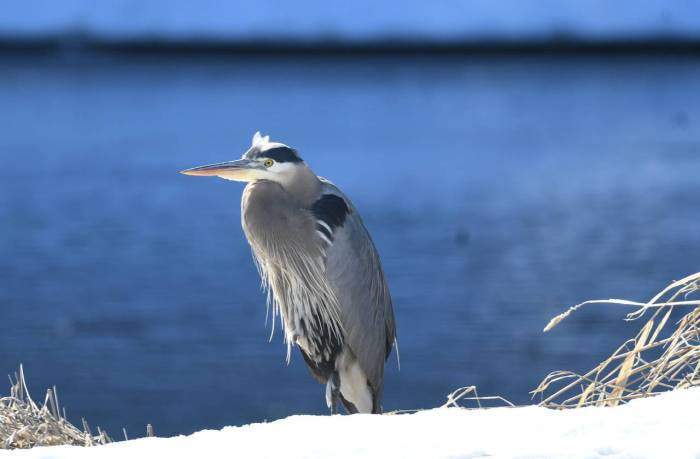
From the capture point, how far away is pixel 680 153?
17.8 metres

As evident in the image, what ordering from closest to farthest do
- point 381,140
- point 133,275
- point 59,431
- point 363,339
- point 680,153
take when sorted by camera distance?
point 59,431
point 363,339
point 133,275
point 680,153
point 381,140

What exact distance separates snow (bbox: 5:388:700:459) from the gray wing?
8.76 feet

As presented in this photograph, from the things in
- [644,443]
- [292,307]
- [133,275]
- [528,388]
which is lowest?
[528,388]

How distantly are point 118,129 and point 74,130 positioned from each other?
713mm

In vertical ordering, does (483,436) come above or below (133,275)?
above

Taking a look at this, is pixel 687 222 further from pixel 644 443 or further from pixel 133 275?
pixel 644 443

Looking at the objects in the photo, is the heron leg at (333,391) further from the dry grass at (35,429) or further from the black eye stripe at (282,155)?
the dry grass at (35,429)

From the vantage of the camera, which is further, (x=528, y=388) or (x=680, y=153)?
(x=680, y=153)

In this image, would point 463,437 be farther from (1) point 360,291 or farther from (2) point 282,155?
(1) point 360,291

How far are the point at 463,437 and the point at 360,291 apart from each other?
9.48 ft

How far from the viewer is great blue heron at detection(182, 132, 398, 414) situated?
3.95m

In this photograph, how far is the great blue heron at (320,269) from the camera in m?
3.95

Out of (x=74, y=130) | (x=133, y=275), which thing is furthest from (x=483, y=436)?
(x=74, y=130)

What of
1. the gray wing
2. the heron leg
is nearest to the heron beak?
the gray wing
